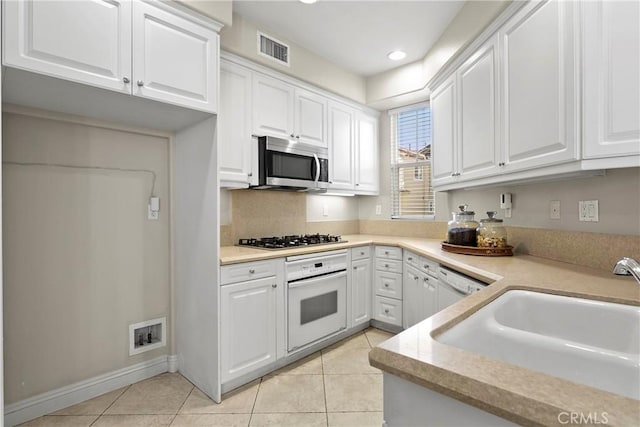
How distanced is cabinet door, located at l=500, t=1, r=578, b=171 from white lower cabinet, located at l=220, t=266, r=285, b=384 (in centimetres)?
179

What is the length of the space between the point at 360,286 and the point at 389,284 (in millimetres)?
280

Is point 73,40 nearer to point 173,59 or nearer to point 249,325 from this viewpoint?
point 173,59

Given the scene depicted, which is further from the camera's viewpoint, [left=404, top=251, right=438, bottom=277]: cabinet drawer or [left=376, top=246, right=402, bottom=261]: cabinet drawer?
[left=376, top=246, right=402, bottom=261]: cabinet drawer

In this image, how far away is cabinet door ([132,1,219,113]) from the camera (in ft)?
Answer: 5.51

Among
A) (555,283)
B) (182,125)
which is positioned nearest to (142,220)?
Result: (182,125)

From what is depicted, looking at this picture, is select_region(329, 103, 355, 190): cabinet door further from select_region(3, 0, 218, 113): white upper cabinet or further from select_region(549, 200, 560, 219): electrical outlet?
select_region(549, 200, 560, 219): electrical outlet

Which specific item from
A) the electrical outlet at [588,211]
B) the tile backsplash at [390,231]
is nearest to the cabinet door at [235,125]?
the tile backsplash at [390,231]

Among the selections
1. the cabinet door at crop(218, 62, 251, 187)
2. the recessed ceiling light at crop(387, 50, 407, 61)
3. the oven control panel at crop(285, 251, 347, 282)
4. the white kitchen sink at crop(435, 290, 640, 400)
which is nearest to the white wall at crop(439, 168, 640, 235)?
the white kitchen sink at crop(435, 290, 640, 400)

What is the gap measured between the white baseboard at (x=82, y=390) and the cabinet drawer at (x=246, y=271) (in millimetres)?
892

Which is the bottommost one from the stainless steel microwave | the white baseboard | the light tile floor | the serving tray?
the light tile floor

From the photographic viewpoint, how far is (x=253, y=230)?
2.92 meters

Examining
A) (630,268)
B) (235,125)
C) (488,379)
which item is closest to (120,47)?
(235,125)

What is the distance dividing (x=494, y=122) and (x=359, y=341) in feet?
6.91

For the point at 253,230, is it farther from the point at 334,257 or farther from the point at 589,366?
the point at 589,366
